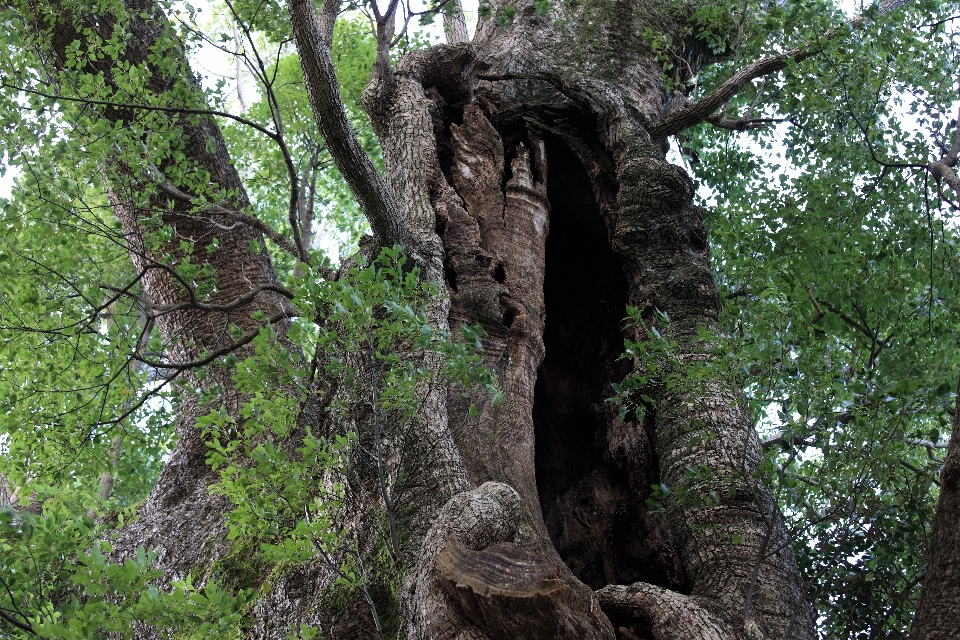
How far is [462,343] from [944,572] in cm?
192

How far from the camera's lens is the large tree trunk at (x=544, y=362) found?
2.62 m

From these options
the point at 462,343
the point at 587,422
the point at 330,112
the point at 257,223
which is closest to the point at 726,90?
the point at 587,422

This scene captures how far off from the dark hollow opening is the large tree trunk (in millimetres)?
12

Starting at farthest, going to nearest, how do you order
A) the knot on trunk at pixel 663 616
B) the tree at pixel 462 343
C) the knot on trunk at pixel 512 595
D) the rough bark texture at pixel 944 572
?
the tree at pixel 462 343 → the knot on trunk at pixel 663 616 → the knot on trunk at pixel 512 595 → the rough bark texture at pixel 944 572

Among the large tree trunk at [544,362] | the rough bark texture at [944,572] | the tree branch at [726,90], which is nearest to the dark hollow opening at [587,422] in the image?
the large tree trunk at [544,362]

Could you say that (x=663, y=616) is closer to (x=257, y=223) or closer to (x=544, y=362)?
(x=544, y=362)

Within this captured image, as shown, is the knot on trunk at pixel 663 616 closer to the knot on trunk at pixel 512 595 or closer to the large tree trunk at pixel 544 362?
the large tree trunk at pixel 544 362

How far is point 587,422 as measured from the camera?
180 inches

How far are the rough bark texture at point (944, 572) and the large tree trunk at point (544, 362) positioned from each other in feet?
1.81

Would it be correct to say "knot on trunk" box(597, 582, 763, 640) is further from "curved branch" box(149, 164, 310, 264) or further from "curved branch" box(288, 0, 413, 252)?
"curved branch" box(149, 164, 310, 264)

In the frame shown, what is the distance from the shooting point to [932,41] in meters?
5.95

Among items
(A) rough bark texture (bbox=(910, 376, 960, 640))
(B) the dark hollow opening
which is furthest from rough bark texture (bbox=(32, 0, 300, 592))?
(A) rough bark texture (bbox=(910, 376, 960, 640))

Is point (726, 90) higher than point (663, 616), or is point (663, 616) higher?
point (726, 90)

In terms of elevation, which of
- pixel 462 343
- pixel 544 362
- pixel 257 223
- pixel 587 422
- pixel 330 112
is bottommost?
pixel 462 343
